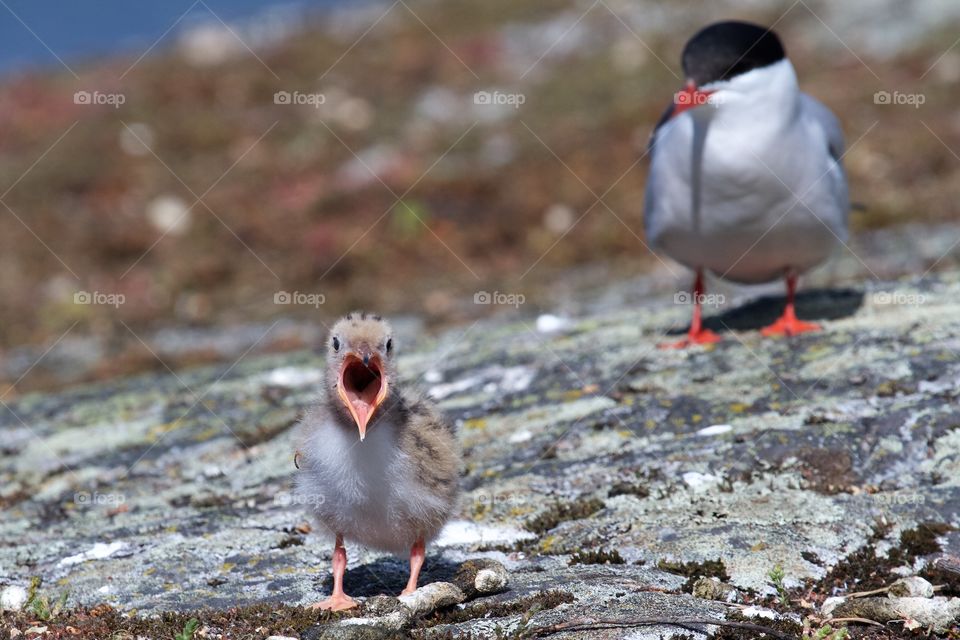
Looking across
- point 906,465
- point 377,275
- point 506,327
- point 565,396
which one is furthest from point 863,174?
point 906,465

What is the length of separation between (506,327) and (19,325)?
938cm

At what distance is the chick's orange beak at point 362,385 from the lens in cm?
537

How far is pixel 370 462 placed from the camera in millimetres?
5570

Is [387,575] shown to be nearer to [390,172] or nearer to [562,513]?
[562,513]

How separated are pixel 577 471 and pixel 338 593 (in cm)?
224

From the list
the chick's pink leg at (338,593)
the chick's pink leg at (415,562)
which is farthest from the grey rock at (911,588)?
the chick's pink leg at (338,593)

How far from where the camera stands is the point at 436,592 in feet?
17.0

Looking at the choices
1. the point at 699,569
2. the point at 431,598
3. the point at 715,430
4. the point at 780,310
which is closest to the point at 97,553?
the point at 431,598

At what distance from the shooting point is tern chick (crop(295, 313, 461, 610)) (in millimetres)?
5520

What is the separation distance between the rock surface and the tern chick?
350mm

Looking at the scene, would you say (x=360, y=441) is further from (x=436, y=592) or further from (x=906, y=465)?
(x=906, y=465)

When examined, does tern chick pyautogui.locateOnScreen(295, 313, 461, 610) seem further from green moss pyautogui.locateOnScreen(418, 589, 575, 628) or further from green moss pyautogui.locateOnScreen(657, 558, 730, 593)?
green moss pyautogui.locateOnScreen(657, 558, 730, 593)

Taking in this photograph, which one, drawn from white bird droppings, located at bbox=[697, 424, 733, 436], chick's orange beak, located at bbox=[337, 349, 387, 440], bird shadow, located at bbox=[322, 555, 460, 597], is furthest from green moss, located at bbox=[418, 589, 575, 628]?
white bird droppings, located at bbox=[697, 424, 733, 436]

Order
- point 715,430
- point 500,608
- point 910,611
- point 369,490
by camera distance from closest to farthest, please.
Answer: point 910,611 → point 500,608 → point 369,490 → point 715,430
